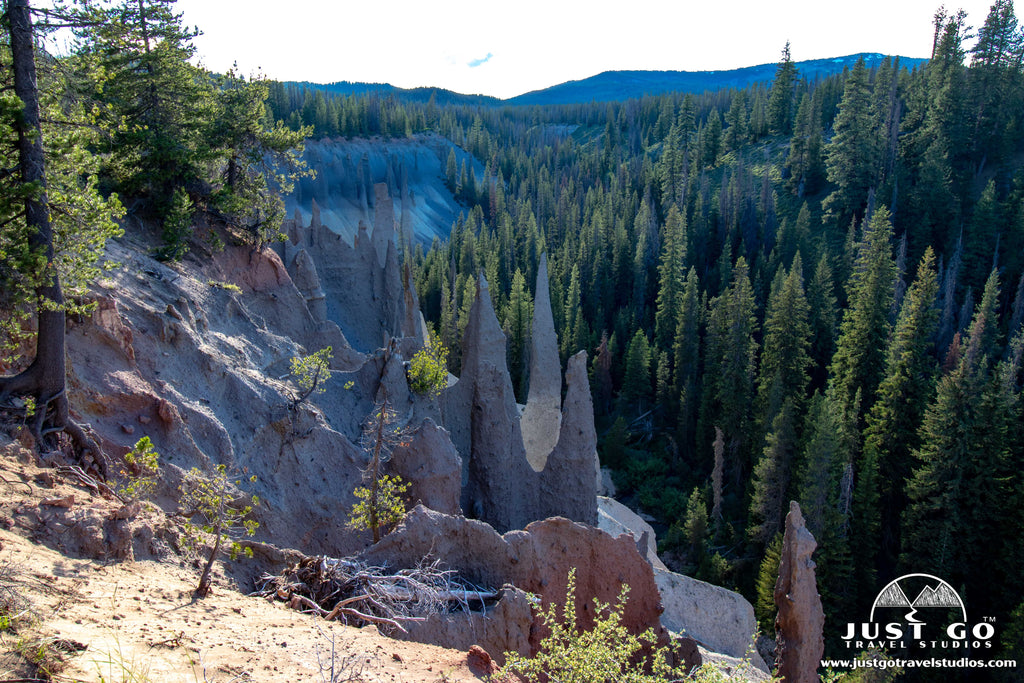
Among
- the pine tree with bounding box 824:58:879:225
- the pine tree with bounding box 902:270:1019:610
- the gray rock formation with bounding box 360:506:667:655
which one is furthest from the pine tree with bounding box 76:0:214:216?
the pine tree with bounding box 824:58:879:225

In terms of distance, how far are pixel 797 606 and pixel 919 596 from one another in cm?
1208

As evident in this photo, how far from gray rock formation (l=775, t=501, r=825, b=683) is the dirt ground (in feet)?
31.0

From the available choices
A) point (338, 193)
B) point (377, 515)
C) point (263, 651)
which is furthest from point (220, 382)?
point (338, 193)

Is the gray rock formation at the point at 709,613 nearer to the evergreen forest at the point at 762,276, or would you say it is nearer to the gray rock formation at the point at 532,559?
the evergreen forest at the point at 762,276

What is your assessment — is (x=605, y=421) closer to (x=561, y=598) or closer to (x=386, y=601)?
(x=561, y=598)

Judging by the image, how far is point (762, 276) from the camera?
4756 cm

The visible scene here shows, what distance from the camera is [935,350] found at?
124ft

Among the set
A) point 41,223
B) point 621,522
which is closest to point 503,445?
point 621,522

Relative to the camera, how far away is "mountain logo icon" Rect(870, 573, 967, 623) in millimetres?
21138

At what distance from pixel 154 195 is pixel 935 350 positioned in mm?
39830

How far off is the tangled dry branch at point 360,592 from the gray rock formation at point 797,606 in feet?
27.8

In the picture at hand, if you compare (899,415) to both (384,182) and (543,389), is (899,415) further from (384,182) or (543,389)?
(384,182)

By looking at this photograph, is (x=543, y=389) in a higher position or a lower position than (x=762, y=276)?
lower

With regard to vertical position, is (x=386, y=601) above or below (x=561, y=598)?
above
